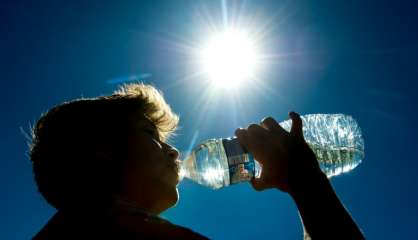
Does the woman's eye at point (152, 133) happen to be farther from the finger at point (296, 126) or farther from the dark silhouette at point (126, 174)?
the finger at point (296, 126)

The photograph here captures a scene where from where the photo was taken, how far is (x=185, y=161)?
15.1ft

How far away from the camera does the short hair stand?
6.77 feet

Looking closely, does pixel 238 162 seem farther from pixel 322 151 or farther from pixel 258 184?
pixel 322 151

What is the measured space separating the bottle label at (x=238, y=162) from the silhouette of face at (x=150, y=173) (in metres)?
0.84

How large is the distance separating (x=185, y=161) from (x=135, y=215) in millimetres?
2953

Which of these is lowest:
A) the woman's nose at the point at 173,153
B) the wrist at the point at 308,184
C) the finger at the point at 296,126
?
the wrist at the point at 308,184

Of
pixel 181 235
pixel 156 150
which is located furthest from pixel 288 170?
pixel 156 150

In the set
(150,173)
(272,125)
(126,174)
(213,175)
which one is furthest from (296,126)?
(213,175)

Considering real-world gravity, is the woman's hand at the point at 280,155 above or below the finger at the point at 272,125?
below

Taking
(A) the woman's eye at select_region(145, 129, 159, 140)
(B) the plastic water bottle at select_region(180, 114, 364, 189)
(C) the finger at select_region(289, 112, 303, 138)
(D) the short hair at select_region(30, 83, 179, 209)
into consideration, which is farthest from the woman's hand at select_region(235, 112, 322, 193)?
(B) the plastic water bottle at select_region(180, 114, 364, 189)

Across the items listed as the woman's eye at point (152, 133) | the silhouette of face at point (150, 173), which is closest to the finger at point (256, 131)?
the silhouette of face at point (150, 173)

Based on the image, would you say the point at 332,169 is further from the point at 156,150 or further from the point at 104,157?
the point at 104,157

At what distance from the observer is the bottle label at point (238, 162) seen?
325 cm

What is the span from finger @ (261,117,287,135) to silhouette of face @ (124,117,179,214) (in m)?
0.68
